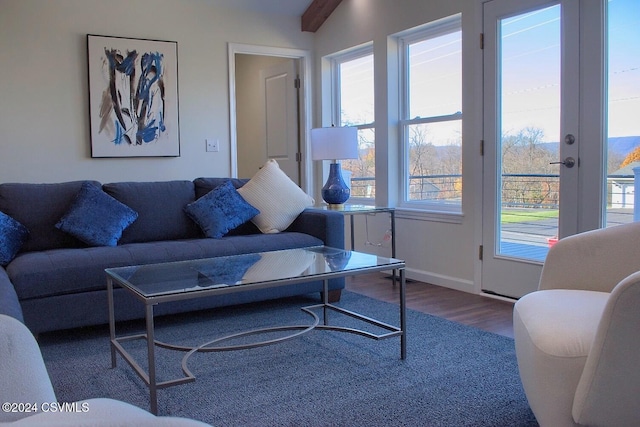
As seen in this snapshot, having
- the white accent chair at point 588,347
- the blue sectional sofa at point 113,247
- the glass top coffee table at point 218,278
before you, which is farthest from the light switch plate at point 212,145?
the white accent chair at point 588,347

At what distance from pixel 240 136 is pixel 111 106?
A: 7.12 ft

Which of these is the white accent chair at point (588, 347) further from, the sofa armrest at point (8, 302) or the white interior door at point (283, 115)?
the white interior door at point (283, 115)

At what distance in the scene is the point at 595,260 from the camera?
2.22 metres

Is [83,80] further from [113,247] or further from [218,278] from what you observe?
[218,278]

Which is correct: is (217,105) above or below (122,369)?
above

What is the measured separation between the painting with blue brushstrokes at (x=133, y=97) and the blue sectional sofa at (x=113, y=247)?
1.02 meters

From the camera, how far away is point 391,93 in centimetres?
489

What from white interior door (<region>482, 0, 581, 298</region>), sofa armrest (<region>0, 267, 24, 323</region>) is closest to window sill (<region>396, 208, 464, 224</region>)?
white interior door (<region>482, 0, 581, 298</region>)

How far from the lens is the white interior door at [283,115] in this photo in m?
5.88

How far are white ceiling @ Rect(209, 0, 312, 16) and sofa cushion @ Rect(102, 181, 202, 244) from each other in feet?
6.82

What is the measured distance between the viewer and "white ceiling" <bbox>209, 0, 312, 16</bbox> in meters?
5.32

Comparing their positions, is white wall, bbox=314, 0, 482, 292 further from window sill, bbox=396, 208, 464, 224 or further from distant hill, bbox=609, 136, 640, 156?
distant hill, bbox=609, 136, 640, 156

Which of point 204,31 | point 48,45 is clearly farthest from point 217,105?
point 48,45

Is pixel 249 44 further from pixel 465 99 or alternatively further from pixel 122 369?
pixel 122 369
